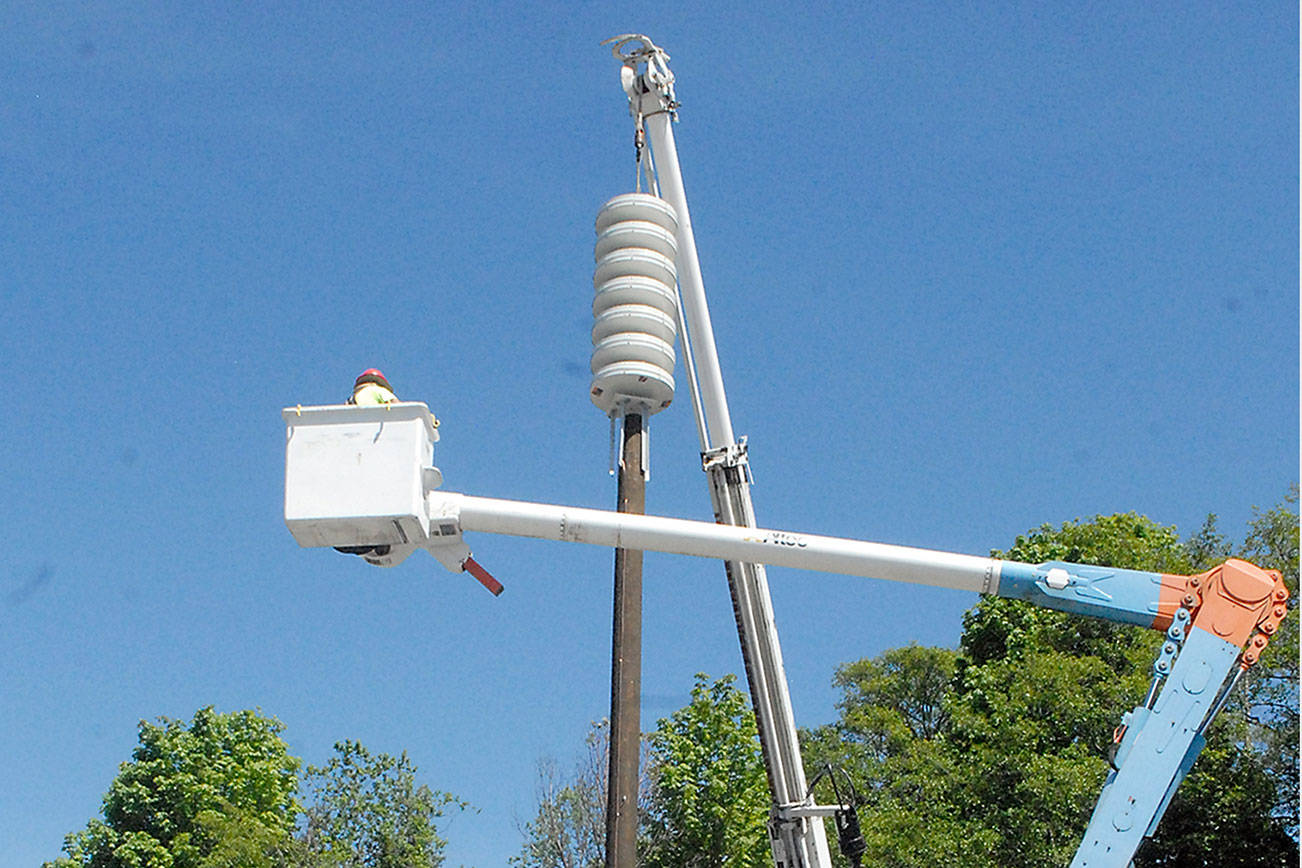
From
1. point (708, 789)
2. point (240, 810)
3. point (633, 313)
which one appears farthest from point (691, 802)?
point (633, 313)

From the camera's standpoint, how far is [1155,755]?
9.31m

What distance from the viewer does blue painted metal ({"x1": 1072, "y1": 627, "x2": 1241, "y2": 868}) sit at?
9.23 metres

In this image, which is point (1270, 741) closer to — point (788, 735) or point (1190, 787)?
point (1190, 787)

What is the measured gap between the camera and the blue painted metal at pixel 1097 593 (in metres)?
9.75

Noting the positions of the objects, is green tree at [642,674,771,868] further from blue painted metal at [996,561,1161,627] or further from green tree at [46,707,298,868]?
blue painted metal at [996,561,1161,627]

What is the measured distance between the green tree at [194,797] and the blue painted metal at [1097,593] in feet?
107

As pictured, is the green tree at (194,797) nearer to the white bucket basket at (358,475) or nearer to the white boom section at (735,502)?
the white boom section at (735,502)

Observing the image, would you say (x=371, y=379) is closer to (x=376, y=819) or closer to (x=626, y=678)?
(x=626, y=678)

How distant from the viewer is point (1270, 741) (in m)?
28.2

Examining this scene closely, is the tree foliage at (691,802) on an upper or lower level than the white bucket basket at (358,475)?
upper

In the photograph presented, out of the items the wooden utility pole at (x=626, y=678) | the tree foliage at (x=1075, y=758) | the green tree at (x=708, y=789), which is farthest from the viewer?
the green tree at (x=708, y=789)

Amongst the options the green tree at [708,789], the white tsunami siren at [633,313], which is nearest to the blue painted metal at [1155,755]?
the white tsunami siren at [633,313]

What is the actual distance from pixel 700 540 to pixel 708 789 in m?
28.1

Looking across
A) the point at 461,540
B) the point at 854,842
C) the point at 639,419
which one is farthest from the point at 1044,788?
the point at 461,540
